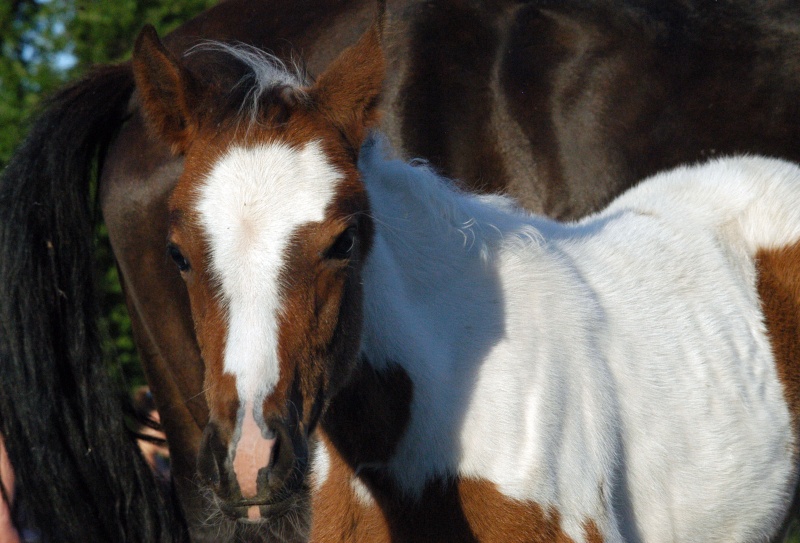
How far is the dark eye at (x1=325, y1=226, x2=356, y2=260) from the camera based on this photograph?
7.12ft

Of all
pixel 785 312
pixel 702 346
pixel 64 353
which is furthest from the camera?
pixel 64 353

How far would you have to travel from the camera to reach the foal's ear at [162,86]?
237 cm

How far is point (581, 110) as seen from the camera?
12.8ft

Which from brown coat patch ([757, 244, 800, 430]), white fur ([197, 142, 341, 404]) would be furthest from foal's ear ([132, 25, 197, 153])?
brown coat patch ([757, 244, 800, 430])

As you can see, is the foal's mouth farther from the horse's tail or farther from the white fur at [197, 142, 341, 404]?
the horse's tail

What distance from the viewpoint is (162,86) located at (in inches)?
94.4

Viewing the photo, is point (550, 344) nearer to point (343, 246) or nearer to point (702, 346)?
point (702, 346)

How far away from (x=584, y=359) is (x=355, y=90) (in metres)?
0.90

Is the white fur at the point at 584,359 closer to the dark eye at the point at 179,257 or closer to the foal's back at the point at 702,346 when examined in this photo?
the foal's back at the point at 702,346

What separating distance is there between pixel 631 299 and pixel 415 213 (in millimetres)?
676

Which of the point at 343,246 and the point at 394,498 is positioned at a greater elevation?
the point at 343,246

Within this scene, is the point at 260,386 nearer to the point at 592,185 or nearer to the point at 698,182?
the point at 698,182

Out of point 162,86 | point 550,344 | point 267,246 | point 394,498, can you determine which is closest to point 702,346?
point 550,344

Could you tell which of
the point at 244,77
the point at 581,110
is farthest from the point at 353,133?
the point at 581,110
